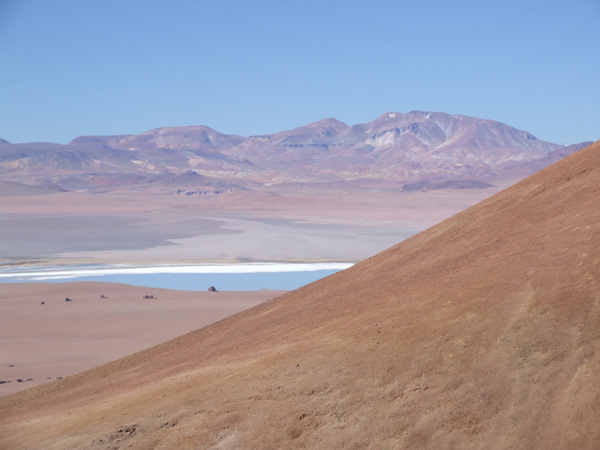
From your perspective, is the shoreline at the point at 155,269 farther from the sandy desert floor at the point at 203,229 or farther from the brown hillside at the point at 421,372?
the brown hillside at the point at 421,372

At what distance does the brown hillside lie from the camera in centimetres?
885

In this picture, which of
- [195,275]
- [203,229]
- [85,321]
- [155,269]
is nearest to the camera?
[85,321]

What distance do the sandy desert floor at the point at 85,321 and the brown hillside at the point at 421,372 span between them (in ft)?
22.9

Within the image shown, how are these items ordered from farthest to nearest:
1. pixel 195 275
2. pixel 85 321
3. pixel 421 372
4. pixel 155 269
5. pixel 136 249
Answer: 1. pixel 136 249
2. pixel 155 269
3. pixel 195 275
4. pixel 85 321
5. pixel 421 372

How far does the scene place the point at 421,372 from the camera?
968 centimetres

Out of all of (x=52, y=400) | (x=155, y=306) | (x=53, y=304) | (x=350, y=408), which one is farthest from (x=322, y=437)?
(x=53, y=304)

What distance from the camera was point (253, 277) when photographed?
3994 cm

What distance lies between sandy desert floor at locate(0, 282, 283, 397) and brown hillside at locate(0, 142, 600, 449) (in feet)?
22.9

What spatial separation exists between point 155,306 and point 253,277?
1168cm

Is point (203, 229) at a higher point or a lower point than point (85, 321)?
higher

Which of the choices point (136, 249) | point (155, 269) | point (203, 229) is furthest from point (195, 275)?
point (203, 229)

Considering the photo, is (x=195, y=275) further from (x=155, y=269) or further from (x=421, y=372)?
(x=421, y=372)

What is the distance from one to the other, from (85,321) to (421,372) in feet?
62.7

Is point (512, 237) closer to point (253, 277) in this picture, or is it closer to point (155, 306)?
point (155, 306)
